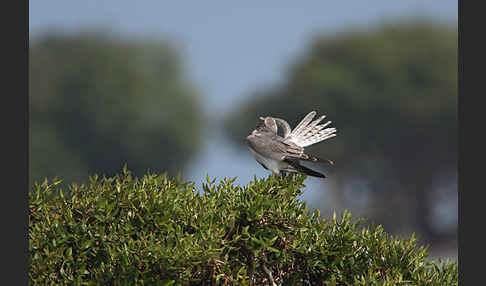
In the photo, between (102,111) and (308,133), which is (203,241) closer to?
(308,133)

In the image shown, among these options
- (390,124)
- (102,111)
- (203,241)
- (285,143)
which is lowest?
(203,241)

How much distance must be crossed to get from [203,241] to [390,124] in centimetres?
5791

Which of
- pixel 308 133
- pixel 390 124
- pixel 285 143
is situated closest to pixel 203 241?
pixel 285 143

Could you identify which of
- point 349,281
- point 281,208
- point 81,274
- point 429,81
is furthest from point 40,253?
point 429,81

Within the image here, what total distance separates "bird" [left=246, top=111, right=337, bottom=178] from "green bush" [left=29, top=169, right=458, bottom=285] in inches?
15.8

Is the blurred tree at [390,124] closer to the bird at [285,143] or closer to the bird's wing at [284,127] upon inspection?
the bird's wing at [284,127]

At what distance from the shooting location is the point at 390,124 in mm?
63188

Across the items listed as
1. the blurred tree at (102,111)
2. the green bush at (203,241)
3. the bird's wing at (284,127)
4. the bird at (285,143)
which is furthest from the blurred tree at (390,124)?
the green bush at (203,241)

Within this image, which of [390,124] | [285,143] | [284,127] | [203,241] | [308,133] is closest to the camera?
[203,241]

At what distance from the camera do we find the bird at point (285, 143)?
27.1 feet

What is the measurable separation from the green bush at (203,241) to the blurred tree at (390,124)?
52.4 m

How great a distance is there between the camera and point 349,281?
7543mm

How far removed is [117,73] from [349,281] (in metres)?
63.4

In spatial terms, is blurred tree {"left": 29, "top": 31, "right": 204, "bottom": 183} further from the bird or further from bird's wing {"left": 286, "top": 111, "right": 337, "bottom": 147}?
bird's wing {"left": 286, "top": 111, "right": 337, "bottom": 147}
